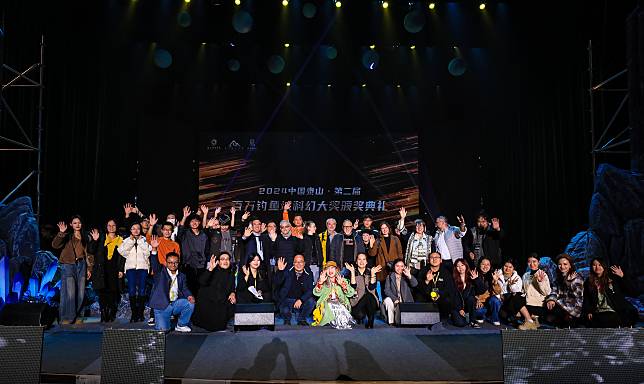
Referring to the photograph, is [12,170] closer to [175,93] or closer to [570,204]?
[175,93]

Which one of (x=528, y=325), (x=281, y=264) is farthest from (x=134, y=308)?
(x=528, y=325)

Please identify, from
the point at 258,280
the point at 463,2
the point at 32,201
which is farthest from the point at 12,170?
the point at 463,2

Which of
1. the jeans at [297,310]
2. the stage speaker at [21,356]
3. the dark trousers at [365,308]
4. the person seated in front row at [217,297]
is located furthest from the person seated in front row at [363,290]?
the stage speaker at [21,356]

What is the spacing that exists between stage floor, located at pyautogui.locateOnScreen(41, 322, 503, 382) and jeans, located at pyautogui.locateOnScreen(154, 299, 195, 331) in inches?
8.9

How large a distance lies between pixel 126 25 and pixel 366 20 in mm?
4393

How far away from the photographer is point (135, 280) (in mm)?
7457

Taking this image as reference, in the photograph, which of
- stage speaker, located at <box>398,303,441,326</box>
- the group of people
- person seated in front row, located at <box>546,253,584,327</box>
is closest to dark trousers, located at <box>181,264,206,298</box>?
the group of people

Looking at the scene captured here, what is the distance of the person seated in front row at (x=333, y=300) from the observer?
7.16 meters

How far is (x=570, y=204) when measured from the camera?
10188mm

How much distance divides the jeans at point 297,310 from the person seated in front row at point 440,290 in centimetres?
154

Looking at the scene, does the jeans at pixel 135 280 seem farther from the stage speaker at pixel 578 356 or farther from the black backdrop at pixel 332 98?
the stage speaker at pixel 578 356

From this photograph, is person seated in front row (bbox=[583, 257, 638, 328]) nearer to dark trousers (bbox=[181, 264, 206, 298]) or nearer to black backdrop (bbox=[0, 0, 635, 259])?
black backdrop (bbox=[0, 0, 635, 259])

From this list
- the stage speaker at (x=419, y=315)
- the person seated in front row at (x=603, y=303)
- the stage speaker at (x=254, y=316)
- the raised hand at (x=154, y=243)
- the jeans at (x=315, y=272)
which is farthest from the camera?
the jeans at (x=315, y=272)

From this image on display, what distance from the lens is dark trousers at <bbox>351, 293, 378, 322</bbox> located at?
7.18 meters
